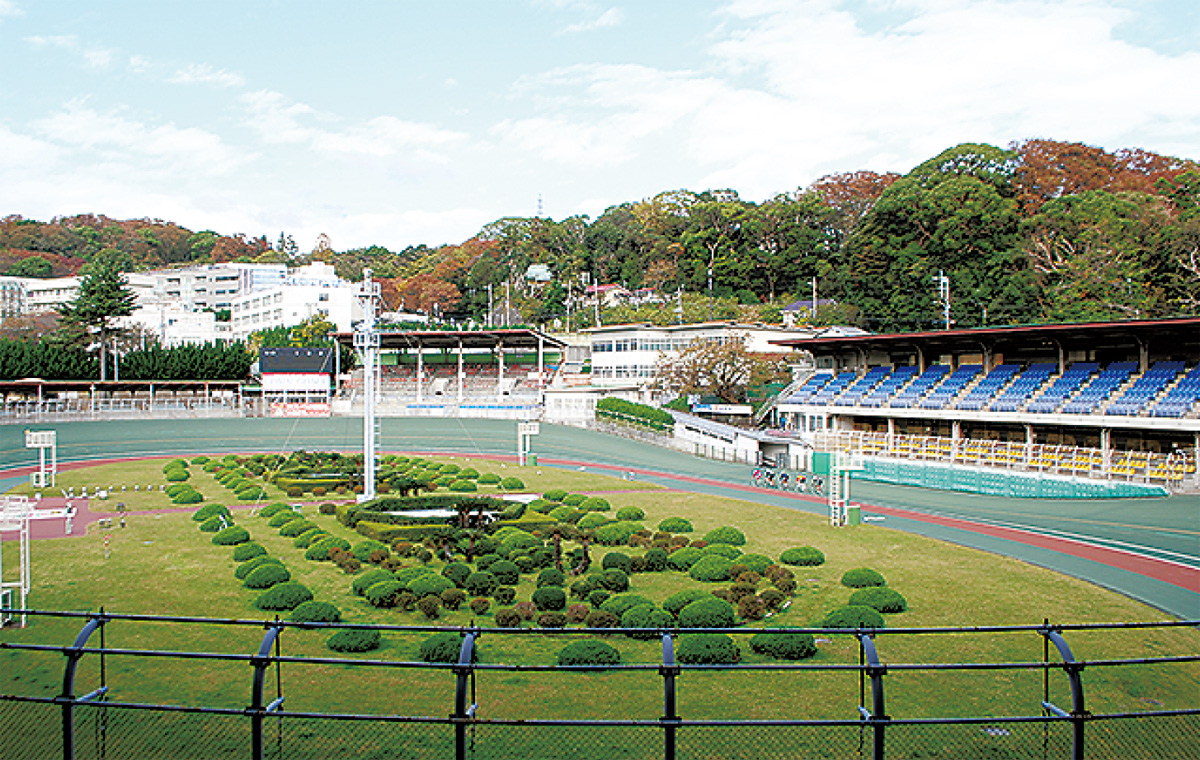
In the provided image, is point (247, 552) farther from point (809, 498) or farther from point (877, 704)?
point (809, 498)

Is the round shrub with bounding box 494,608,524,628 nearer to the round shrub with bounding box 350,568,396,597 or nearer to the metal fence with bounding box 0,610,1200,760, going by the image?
the metal fence with bounding box 0,610,1200,760

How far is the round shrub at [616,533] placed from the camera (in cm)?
2914

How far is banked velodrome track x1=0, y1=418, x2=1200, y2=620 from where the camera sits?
26.7 metres

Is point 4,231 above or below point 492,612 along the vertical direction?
above

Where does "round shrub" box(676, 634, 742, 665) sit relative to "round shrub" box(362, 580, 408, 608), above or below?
above

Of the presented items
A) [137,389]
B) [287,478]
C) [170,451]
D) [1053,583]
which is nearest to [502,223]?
[137,389]

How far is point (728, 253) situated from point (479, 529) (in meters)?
89.4

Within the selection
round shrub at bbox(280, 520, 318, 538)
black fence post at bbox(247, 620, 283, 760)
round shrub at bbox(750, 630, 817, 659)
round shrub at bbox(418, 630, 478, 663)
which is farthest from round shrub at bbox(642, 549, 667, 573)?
black fence post at bbox(247, 620, 283, 760)

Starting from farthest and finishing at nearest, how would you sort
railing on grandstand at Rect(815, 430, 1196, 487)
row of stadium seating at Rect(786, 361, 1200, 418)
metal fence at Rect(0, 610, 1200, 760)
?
row of stadium seating at Rect(786, 361, 1200, 418)
railing on grandstand at Rect(815, 430, 1196, 487)
metal fence at Rect(0, 610, 1200, 760)

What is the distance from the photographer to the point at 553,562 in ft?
82.4

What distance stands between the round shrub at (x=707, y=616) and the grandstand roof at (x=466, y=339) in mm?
71839

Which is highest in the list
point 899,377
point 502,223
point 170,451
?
point 502,223

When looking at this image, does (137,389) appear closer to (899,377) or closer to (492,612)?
(899,377)

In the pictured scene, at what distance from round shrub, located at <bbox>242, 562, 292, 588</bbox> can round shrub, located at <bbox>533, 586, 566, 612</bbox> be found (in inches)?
288
